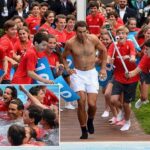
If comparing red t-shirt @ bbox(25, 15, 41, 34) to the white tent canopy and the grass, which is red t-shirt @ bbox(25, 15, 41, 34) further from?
the grass

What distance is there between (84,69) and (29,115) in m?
2.29

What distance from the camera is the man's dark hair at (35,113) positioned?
35.9ft

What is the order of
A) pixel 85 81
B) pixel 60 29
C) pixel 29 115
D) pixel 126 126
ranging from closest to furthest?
pixel 29 115
pixel 85 81
pixel 126 126
pixel 60 29

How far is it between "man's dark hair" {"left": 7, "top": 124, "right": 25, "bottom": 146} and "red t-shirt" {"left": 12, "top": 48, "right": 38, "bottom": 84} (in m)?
1.47

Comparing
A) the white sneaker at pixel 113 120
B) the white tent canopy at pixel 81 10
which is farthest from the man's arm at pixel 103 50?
the white tent canopy at pixel 81 10

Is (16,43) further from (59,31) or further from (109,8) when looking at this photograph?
(109,8)

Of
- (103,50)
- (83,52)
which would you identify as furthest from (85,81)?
(103,50)

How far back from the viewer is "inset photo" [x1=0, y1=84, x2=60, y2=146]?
10.9m

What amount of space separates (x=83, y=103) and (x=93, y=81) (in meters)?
0.44

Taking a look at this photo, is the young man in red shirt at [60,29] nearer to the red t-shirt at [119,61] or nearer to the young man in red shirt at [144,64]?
the red t-shirt at [119,61]

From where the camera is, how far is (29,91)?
11.1 metres

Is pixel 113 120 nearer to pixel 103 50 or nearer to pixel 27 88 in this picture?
pixel 103 50

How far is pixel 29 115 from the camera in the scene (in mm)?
10969

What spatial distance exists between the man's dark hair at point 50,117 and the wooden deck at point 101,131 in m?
1.66
